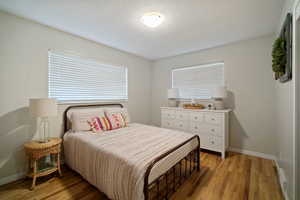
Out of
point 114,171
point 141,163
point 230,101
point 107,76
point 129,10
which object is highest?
point 129,10

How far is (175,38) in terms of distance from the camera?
9.50 ft

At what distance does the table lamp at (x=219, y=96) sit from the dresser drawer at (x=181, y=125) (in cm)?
83

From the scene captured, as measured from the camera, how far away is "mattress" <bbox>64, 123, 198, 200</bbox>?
135cm

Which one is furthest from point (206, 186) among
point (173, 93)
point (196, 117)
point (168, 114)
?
point (173, 93)

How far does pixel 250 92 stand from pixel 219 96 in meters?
0.68

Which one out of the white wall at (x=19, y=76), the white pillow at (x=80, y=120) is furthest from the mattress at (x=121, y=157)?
the white wall at (x=19, y=76)

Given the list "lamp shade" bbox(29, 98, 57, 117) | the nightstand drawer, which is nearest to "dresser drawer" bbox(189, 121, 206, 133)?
the nightstand drawer

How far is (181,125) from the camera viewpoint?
3.46m

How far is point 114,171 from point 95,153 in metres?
0.45

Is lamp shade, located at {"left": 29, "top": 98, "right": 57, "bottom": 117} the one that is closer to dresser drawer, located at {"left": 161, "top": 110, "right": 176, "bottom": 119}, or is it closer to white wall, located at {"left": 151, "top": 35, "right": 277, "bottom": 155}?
dresser drawer, located at {"left": 161, "top": 110, "right": 176, "bottom": 119}

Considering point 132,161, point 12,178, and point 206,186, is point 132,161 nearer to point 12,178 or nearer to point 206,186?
point 206,186

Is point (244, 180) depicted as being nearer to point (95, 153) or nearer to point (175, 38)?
point (95, 153)

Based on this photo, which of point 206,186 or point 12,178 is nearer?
point 206,186

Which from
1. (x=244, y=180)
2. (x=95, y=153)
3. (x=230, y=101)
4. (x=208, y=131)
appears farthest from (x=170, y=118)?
(x=95, y=153)
